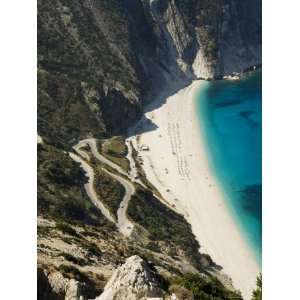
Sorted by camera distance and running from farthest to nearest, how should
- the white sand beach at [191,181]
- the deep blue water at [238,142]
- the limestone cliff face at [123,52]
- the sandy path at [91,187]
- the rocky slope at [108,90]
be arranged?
the limestone cliff face at [123,52]
the deep blue water at [238,142]
the sandy path at [91,187]
the white sand beach at [191,181]
the rocky slope at [108,90]

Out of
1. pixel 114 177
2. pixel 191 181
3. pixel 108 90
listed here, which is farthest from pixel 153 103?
pixel 114 177

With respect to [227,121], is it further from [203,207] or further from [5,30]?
[5,30]

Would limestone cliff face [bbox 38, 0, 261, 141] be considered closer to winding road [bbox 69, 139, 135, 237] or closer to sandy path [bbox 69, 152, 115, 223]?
winding road [bbox 69, 139, 135, 237]

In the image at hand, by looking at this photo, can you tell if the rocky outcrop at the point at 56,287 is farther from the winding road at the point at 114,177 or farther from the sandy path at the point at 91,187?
the sandy path at the point at 91,187

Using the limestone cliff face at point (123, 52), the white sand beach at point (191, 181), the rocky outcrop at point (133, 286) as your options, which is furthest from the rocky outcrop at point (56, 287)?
the limestone cliff face at point (123, 52)

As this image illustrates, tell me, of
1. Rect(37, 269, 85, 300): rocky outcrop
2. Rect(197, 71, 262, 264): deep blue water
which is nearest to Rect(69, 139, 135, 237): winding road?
Rect(197, 71, 262, 264): deep blue water

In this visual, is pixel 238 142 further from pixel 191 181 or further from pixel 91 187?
pixel 91 187
